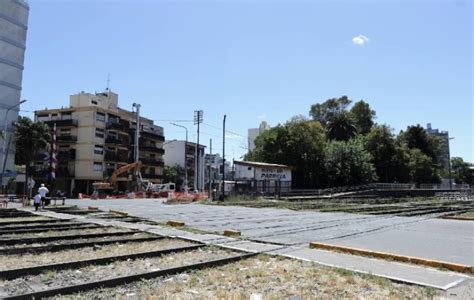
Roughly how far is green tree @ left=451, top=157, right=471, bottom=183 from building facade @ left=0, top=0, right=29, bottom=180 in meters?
125

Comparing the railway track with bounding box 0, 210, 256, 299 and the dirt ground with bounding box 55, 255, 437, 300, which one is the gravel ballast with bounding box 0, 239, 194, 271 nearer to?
the railway track with bounding box 0, 210, 256, 299

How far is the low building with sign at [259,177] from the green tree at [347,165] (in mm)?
15069

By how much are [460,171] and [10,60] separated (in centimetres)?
13827

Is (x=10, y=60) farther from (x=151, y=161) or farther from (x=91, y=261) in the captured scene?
(x=91, y=261)

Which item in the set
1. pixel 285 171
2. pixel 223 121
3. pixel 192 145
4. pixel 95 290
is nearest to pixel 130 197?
pixel 223 121

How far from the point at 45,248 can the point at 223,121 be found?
3760 centimetres

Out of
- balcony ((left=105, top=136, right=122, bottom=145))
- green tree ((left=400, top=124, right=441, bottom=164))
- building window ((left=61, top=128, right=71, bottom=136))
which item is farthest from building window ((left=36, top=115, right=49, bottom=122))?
green tree ((left=400, top=124, right=441, bottom=164))

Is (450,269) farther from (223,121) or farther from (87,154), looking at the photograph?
(87,154)

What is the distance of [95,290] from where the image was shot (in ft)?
22.5

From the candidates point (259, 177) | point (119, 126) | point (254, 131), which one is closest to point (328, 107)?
point (254, 131)

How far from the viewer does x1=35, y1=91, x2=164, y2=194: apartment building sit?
71875mm

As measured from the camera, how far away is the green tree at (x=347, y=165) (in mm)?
66456

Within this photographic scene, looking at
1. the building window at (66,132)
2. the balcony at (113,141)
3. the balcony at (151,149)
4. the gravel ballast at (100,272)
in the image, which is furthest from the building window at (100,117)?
the gravel ballast at (100,272)

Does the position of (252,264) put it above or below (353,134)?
below
